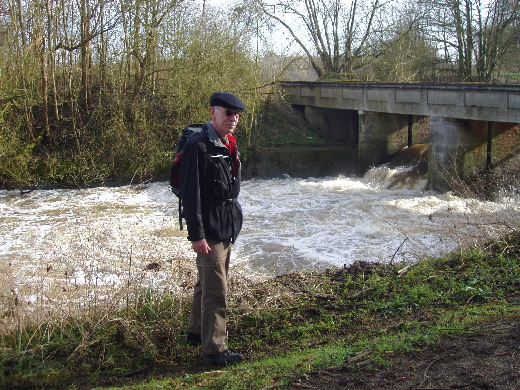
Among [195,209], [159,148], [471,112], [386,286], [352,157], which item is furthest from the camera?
[352,157]

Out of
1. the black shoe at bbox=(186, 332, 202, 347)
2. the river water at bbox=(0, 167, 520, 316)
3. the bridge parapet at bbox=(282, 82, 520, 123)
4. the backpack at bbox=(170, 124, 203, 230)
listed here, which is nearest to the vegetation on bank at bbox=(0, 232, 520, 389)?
the black shoe at bbox=(186, 332, 202, 347)

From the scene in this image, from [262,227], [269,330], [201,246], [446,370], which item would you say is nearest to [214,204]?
[201,246]

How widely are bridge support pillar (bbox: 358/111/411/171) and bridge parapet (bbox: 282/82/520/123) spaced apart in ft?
2.62

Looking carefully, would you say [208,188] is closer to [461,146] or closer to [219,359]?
[219,359]

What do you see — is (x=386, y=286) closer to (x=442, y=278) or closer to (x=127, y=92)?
(x=442, y=278)

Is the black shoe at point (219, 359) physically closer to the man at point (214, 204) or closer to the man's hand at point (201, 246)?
the man at point (214, 204)

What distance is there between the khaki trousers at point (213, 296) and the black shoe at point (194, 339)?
36 cm

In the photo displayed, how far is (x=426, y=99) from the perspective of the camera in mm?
18109

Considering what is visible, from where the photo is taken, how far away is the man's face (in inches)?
178

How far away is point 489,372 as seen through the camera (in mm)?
3615

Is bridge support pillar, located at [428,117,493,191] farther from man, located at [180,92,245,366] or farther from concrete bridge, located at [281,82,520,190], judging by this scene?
man, located at [180,92,245,366]

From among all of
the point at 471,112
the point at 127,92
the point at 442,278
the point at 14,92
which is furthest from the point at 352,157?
the point at 442,278

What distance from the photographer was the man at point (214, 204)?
4.41 m

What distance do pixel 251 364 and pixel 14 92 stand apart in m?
16.9
